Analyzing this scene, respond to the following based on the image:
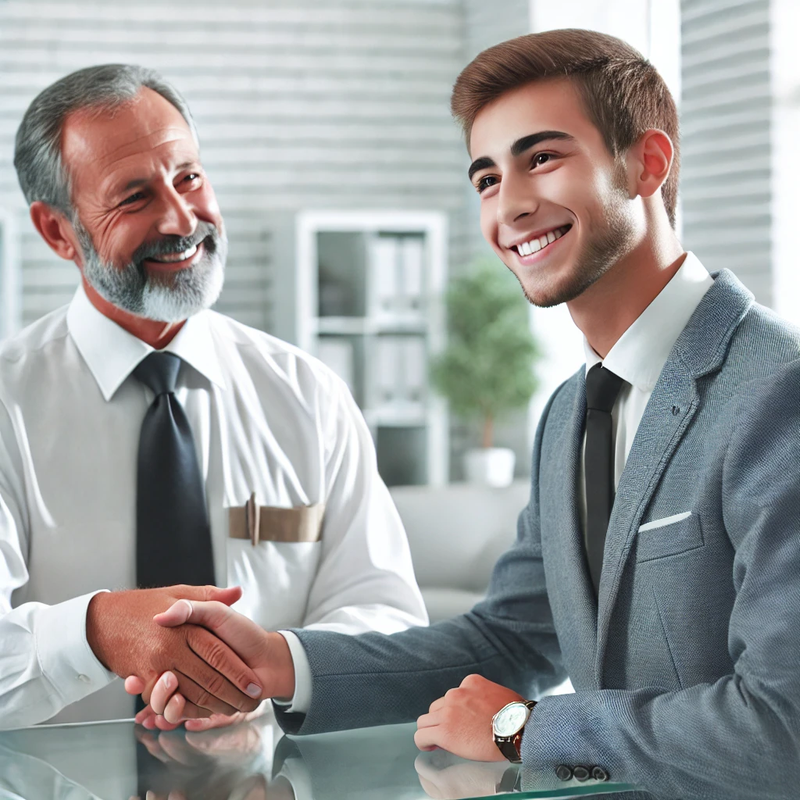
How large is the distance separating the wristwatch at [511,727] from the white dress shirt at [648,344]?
31 cm

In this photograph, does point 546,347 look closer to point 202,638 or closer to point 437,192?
point 437,192

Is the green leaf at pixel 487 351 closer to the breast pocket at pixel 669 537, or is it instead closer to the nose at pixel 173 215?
the nose at pixel 173 215

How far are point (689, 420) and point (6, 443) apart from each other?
3.93ft

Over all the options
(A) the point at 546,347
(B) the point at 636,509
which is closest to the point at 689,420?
(B) the point at 636,509

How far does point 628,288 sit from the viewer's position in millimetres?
1420

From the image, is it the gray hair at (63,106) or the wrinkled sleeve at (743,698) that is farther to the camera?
the gray hair at (63,106)

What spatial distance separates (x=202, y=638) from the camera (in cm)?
150

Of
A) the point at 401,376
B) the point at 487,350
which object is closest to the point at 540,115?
the point at 487,350

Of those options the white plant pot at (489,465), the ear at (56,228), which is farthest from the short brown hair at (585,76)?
the white plant pot at (489,465)

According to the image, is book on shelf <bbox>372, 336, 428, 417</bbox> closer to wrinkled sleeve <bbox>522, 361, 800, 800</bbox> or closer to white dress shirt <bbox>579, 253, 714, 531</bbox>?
white dress shirt <bbox>579, 253, 714, 531</bbox>

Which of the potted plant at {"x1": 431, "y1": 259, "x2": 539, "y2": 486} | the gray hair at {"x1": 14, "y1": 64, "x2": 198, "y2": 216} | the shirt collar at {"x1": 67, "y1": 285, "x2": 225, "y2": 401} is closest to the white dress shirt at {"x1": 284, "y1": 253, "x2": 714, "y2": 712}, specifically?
the shirt collar at {"x1": 67, "y1": 285, "x2": 225, "y2": 401}

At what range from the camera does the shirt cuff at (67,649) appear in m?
1.58

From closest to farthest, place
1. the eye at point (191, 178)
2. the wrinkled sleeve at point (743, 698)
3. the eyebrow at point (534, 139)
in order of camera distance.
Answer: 1. the wrinkled sleeve at point (743, 698)
2. the eyebrow at point (534, 139)
3. the eye at point (191, 178)

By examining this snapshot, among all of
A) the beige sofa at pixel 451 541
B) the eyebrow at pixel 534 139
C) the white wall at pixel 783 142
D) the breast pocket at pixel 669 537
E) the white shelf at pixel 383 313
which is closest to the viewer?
the breast pocket at pixel 669 537
